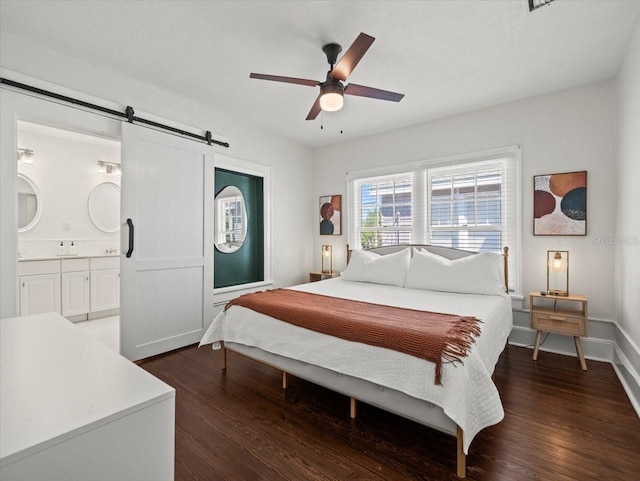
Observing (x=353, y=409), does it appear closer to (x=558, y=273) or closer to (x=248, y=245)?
(x=558, y=273)

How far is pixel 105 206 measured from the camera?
210 inches

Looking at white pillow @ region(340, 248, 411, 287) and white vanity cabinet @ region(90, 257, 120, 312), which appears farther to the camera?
white vanity cabinet @ region(90, 257, 120, 312)

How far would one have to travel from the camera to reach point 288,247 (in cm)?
505

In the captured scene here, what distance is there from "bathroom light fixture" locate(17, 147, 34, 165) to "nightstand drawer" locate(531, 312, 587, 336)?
256 inches

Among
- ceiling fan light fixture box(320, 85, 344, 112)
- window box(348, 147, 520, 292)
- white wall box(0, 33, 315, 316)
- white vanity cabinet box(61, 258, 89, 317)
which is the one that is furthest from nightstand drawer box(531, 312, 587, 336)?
white vanity cabinet box(61, 258, 89, 317)

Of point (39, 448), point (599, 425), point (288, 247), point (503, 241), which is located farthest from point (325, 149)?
point (39, 448)

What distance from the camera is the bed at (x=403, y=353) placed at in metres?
1.71

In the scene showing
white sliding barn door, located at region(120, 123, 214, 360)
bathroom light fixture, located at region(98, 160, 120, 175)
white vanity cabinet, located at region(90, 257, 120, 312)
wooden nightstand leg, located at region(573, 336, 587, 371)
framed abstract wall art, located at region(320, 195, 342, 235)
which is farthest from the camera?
bathroom light fixture, located at region(98, 160, 120, 175)

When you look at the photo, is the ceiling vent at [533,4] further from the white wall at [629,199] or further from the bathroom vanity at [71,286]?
the bathroom vanity at [71,286]

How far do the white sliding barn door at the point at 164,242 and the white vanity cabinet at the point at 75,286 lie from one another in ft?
6.78

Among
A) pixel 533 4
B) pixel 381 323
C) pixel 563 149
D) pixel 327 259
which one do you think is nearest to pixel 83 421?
pixel 381 323

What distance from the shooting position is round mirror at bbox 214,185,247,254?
4.34 metres

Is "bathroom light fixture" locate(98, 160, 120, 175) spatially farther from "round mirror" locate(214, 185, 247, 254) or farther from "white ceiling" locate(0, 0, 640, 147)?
"white ceiling" locate(0, 0, 640, 147)

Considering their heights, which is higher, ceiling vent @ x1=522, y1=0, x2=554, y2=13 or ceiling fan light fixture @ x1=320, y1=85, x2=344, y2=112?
ceiling vent @ x1=522, y1=0, x2=554, y2=13
